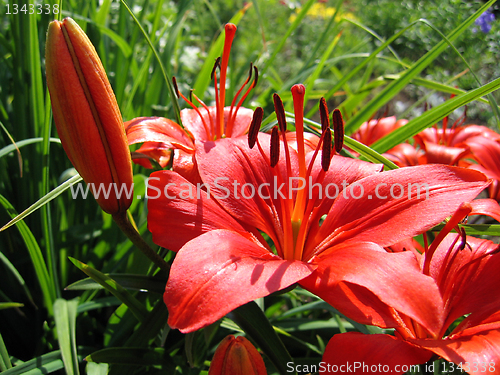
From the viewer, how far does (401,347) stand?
46cm

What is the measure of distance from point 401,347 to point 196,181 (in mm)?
386

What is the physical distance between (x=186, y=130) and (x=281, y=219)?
31 cm

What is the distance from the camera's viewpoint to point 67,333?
66 centimetres

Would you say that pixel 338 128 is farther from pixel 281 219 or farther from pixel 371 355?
pixel 371 355

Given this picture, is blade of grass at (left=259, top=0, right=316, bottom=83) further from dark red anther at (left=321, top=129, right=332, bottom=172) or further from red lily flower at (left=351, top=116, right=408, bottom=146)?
dark red anther at (left=321, top=129, right=332, bottom=172)

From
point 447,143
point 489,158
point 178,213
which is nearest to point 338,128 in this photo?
point 178,213

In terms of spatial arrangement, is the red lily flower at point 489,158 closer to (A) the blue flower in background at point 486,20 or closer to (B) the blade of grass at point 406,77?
(B) the blade of grass at point 406,77

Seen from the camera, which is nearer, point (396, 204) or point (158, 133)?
point (396, 204)

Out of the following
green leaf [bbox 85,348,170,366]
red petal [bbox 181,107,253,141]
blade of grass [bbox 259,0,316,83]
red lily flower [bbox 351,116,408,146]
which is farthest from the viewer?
red lily flower [bbox 351,116,408,146]

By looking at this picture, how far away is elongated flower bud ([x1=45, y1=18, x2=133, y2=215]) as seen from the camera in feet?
1.54

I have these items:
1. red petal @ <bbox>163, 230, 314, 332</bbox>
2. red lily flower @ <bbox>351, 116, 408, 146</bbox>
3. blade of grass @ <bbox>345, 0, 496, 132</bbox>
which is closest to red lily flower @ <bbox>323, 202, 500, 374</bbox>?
red petal @ <bbox>163, 230, 314, 332</bbox>

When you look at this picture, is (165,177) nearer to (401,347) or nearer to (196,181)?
(196,181)

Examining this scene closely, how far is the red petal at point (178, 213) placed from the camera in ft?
1.82

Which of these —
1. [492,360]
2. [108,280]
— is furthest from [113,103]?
[492,360]
